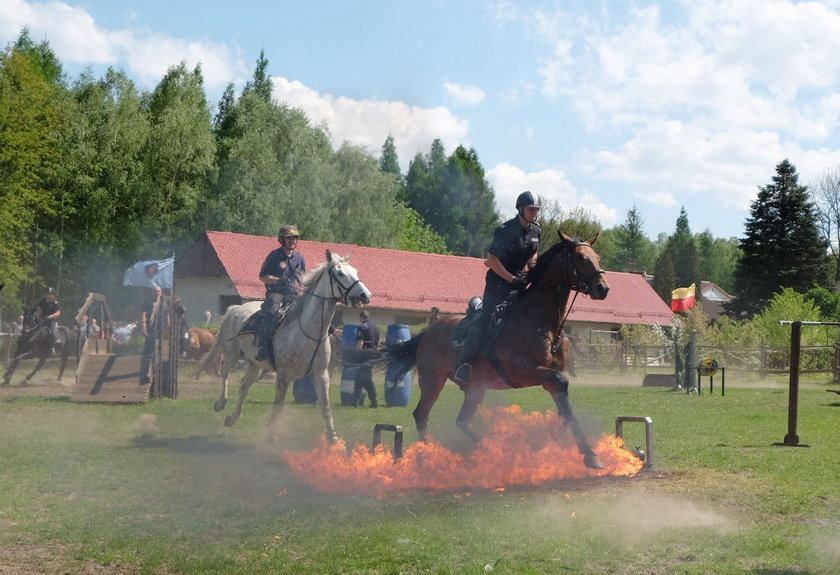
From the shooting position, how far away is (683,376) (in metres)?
29.2

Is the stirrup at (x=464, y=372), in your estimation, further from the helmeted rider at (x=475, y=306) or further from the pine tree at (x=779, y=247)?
the pine tree at (x=779, y=247)

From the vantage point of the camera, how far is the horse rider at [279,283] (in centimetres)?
1405

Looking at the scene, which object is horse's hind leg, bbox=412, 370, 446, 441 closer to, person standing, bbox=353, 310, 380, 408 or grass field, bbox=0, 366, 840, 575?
grass field, bbox=0, 366, 840, 575

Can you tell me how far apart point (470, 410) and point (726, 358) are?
33.8m

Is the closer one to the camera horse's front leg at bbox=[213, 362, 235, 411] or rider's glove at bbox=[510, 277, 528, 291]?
rider's glove at bbox=[510, 277, 528, 291]

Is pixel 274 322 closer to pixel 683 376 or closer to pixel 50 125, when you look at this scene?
pixel 683 376

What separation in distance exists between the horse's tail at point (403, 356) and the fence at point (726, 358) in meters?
27.1

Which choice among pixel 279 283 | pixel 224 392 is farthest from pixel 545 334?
pixel 224 392

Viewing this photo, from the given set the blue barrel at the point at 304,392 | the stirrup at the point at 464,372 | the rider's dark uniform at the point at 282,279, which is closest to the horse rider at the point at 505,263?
the stirrup at the point at 464,372

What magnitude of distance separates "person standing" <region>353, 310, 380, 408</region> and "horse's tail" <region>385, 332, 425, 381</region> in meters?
8.50

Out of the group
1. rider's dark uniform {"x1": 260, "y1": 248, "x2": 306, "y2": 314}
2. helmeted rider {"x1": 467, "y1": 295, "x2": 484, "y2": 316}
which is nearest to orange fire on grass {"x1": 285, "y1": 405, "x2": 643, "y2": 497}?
helmeted rider {"x1": 467, "y1": 295, "x2": 484, "y2": 316}

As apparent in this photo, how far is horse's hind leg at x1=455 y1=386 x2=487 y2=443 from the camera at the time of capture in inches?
446

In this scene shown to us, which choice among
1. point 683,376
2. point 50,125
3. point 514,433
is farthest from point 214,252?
point 514,433

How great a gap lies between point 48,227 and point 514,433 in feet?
182
